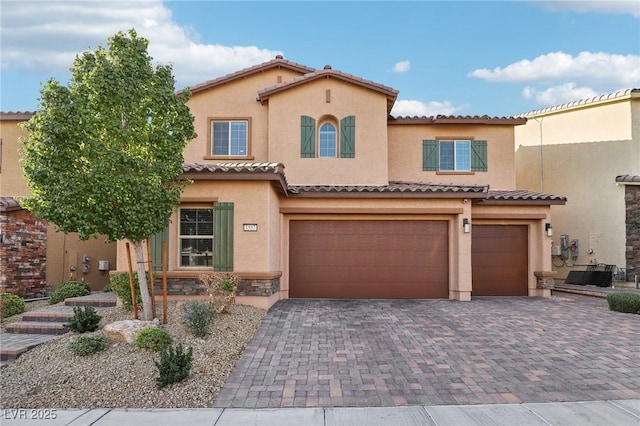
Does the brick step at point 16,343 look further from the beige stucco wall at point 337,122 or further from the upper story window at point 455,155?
the upper story window at point 455,155

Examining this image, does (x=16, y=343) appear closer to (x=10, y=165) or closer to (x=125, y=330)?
(x=125, y=330)

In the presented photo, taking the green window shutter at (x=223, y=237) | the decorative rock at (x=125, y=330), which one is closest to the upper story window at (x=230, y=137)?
the green window shutter at (x=223, y=237)

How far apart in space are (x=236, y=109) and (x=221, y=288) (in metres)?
7.88

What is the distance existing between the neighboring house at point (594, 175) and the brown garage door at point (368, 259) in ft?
28.1

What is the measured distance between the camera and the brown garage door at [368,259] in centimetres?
Answer: 1221

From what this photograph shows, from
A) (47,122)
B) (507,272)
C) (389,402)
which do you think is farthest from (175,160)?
(507,272)

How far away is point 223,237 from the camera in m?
10.1

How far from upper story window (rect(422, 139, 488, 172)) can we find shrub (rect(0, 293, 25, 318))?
522 inches

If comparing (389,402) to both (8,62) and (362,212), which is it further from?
(8,62)

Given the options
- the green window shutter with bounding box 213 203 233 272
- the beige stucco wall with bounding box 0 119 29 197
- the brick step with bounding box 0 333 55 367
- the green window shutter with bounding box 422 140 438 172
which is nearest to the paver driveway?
the green window shutter with bounding box 213 203 233 272

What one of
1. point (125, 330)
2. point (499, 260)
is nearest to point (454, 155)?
point (499, 260)

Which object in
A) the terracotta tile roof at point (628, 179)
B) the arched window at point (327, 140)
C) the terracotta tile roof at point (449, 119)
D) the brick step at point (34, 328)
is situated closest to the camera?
the brick step at point (34, 328)

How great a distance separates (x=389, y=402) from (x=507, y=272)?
32.3ft

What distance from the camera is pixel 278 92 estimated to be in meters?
13.8
